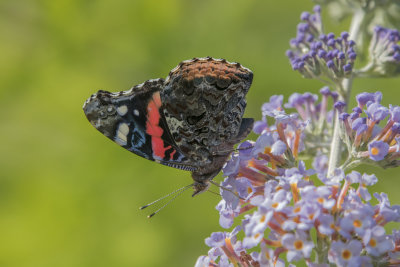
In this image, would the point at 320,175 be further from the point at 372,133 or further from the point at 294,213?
the point at 372,133

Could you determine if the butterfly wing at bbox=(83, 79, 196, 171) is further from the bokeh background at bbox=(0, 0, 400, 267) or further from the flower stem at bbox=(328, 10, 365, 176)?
the bokeh background at bbox=(0, 0, 400, 267)

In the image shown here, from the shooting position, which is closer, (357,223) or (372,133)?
(357,223)

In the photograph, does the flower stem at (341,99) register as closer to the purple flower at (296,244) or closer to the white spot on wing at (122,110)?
the purple flower at (296,244)

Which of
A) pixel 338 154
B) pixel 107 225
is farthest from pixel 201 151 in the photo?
pixel 107 225

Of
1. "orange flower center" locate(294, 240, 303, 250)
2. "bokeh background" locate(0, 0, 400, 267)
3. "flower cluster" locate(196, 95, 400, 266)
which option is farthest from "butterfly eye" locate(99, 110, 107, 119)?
"bokeh background" locate(0, 0, 400, 267)

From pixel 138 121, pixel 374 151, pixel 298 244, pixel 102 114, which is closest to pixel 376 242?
pixel 298 244

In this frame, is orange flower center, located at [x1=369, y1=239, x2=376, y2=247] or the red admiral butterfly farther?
the red admiral butterfly

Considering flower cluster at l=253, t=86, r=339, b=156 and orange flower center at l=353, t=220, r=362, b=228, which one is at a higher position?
flower cluster at l=253, t=86, r=339, b=156
